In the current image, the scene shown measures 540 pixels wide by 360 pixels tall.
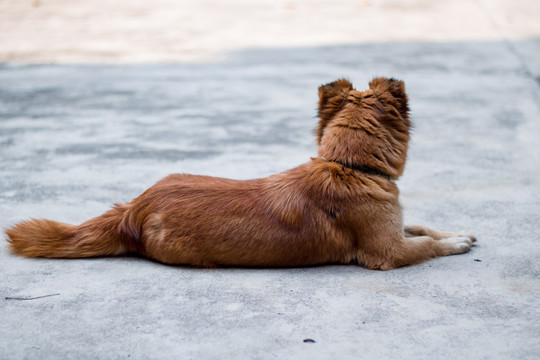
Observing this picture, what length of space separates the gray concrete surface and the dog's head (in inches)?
25.5

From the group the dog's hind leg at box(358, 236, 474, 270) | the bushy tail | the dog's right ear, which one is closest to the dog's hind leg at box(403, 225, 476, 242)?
the dog's hind leg at box(358, 236, 474, 270)

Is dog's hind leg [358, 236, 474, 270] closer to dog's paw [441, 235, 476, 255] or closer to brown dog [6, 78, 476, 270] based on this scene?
brown dog [6, 78, 476, 270]

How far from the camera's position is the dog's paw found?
405 cm

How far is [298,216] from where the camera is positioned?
149 inches

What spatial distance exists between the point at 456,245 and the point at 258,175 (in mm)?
1916

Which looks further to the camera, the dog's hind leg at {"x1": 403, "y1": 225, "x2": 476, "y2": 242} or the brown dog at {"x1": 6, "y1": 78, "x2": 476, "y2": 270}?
the dog's hind leg at {"x1": 403, "y1": 225, "x2": 476, "y2": 242}

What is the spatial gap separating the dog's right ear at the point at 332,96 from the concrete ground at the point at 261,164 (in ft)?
3.07

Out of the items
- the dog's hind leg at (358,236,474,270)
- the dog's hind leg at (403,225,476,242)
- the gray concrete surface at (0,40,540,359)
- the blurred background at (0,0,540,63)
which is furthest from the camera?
the blurred background at (0,0,540,63)

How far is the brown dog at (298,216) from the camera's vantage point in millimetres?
3738

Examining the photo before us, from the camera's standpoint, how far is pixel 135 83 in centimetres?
859

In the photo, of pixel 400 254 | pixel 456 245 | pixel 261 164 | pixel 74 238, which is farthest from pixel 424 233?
pixel 74 238

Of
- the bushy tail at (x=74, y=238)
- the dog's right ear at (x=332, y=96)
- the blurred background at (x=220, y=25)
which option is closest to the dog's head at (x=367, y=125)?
the dog's right ear at (x=332, y=96)

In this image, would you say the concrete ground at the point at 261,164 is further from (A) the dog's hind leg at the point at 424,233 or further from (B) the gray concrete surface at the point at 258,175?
(A) the dog's hind leg at the point at 424,233

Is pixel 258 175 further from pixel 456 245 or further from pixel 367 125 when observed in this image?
pixel 456 245
